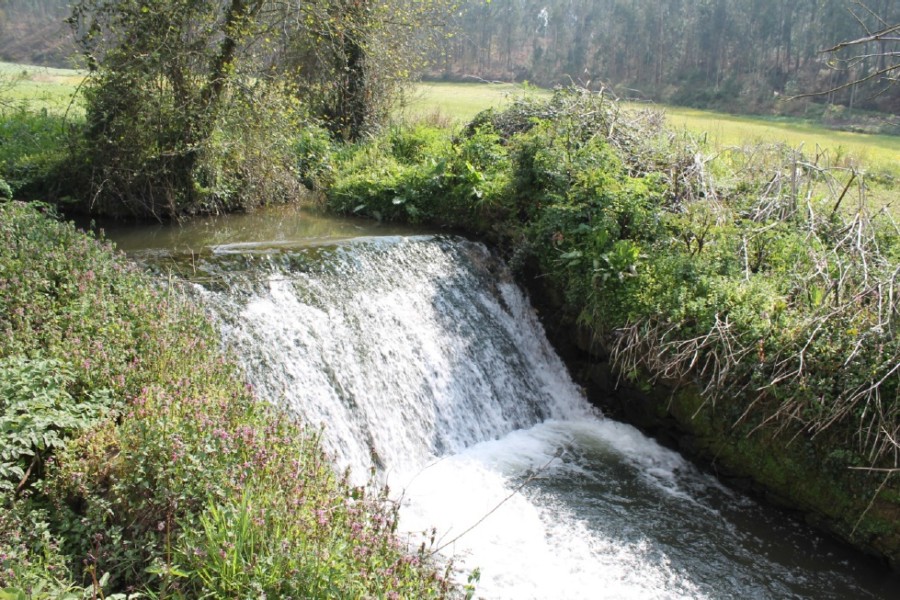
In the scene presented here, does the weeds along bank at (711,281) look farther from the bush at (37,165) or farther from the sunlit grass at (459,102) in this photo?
the bush at (37,165)

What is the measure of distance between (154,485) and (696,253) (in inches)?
251

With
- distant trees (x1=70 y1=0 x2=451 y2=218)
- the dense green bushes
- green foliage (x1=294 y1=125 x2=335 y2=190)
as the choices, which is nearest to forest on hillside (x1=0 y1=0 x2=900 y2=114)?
green foliage (x1=294 y1=125 x2=335 y2=190)

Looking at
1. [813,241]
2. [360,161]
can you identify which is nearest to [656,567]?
[813,241]

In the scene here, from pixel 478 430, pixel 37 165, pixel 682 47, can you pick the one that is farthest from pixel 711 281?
pixel 682 47

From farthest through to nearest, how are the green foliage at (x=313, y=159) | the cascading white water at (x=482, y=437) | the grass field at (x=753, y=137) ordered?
the grass field at (x=753, y=137) < the green foliage at (x=313, y=159) < the cascading white water at (x=482, y=437)

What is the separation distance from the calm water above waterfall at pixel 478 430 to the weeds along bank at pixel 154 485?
1252 millimetres

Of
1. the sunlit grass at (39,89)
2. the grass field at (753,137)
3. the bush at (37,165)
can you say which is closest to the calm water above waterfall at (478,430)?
the bush at (37,165)

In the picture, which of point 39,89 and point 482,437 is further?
point 39,89

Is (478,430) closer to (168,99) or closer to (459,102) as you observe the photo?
(168,99)

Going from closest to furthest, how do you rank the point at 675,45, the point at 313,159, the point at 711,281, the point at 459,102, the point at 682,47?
the point at 711,281 < the point at 313,159 < the point at 459,102 < the point at 682,47 < the point at 675,45

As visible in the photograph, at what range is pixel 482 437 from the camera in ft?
24.9

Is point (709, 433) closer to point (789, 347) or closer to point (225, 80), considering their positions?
point (789, 347)

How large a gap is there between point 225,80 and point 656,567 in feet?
26.3

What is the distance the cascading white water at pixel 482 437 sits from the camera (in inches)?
225
